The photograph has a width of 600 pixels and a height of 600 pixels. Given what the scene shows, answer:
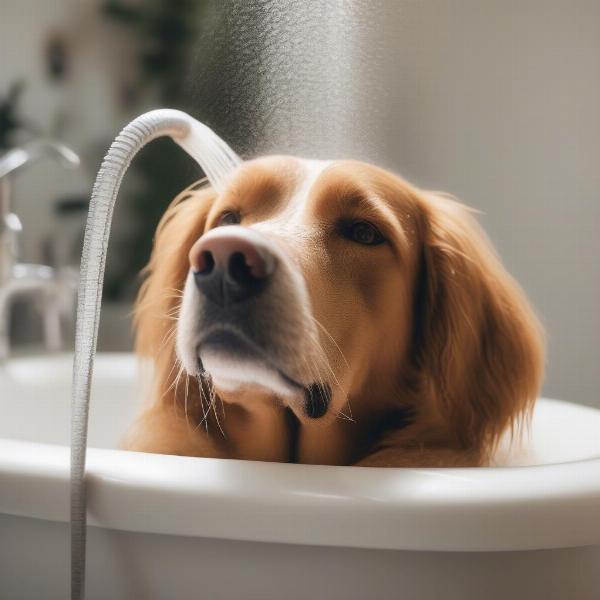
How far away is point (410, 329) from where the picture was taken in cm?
88

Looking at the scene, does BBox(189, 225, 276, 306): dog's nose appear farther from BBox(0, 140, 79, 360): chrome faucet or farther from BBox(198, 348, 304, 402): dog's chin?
BBox(0, 140, 79, 360): chrome faucet

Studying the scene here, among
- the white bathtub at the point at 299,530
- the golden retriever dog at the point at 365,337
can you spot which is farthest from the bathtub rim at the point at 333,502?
the golden retriever dog at the point at 365,337

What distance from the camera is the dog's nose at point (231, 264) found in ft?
2.13

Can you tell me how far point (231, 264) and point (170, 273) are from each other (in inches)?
12.0

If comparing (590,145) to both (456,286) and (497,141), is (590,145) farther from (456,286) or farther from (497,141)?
(456,286)

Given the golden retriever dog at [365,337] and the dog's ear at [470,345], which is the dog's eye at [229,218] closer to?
the golden retriever dog at [365,337]

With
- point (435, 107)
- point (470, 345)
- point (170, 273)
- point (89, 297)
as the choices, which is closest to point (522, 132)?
point (435, 107)

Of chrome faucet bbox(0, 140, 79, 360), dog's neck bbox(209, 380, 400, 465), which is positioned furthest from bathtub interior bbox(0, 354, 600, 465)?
dog's neck bbox(209, 380, 400, 465)

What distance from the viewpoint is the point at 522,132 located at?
1.04m

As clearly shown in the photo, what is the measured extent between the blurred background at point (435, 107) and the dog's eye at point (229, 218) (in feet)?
0.29

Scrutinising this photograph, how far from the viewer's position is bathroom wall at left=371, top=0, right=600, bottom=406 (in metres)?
0.93

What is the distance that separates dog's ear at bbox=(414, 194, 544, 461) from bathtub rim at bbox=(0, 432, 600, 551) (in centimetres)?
20

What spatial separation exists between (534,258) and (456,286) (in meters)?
0.27

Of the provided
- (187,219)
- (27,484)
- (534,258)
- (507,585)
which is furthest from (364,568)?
(534,258)
